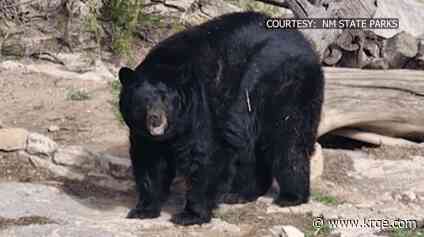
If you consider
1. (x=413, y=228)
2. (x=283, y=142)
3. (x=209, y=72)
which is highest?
(x=209, y=72)

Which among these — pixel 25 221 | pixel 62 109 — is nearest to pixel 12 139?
pixel 62 109

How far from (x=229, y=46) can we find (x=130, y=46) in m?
4.15

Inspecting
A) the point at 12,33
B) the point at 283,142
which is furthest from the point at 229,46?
the point at 12,33

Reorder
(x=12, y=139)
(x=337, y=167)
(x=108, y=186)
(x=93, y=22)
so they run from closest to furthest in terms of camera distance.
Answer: (x=108, y=186) → (x=12, y=139) → (x=337, y=167) → (x=93, y=22)

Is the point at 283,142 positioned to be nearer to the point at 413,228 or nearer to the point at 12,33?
the point at 413,228

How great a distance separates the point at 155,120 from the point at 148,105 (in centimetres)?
11

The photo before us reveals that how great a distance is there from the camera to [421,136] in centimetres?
827

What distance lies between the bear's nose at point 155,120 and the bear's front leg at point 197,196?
1.36 feet

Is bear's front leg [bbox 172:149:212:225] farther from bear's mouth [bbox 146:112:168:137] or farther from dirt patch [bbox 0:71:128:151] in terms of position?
dirt patch [bbox 0:71:128:151]

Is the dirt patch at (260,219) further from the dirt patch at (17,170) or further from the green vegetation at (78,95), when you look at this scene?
the green vegetation at (78,95)

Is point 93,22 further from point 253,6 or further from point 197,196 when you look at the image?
point 197,196

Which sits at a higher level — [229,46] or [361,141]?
[229,46]

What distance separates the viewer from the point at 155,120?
18.9 feet

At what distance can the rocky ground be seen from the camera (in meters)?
5.93
